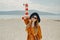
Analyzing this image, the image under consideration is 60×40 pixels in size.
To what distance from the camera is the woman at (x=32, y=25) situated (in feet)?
5.73

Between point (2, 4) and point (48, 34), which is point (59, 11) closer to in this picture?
point (48, 34)

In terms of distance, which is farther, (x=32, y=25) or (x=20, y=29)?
(x=20, y=29)

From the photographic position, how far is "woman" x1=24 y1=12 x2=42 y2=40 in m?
1.75

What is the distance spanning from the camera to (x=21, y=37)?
1.88 metres

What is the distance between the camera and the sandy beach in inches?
72.7

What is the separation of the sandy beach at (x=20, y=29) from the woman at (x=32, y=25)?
86mm

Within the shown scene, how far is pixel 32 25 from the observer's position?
176 centimetres

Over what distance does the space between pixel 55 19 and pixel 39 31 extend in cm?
25

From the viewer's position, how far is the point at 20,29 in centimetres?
188

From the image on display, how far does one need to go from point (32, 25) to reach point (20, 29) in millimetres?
181

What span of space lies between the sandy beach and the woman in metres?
0.09

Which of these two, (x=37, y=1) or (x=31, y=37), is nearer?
(x=31, y=37)

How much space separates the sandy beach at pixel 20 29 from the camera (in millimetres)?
1847

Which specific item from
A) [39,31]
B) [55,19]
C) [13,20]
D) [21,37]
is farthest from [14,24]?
[55,19]
